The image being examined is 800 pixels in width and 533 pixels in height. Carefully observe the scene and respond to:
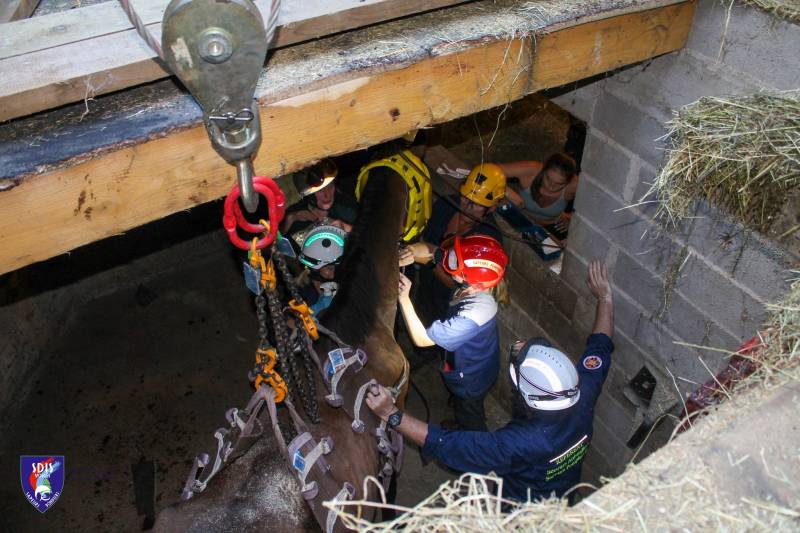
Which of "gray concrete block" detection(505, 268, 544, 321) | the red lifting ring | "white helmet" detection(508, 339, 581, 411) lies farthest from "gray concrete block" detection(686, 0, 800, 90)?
"gray concrete block" detection(505, 268, 544, 321)

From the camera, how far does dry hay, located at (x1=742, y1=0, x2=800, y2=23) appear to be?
115 inches

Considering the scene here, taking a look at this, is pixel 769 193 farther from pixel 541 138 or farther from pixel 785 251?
pixel 541 138

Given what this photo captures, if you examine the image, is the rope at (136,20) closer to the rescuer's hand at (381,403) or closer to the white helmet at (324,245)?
the rescuer's hand at (381,403)

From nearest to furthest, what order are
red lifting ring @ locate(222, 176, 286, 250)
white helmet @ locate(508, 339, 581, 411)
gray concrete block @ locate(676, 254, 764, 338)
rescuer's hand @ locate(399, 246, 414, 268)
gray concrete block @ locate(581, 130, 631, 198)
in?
red lifting ring @ locate(222, 176, 286, 250) → gray concrete block @ locate(676, 254, 764, 338) → white helmet @ locate(508, 339, 581, 411) → gray concrete block @ locate(581, 130, 631, 198) → rescuer's hand @ locate(399, 246, 414, 268)

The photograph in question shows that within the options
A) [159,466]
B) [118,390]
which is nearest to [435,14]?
[159,466]

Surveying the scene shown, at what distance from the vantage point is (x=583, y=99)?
4.19 meters

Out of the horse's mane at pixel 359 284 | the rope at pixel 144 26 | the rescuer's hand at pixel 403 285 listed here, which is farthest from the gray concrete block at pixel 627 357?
the rope at pixel 144 26

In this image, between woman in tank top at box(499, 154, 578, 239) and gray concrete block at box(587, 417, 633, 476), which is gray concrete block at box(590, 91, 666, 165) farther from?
gray concrete block at box(587, 417, 633, 476)

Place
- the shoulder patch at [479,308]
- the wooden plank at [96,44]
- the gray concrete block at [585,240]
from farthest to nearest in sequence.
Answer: the shoulder patch at [479,308], the gray concrete block at [585,240], the wooden plank at [96,44]

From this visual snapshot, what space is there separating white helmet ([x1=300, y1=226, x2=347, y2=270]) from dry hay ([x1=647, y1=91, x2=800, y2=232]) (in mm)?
2525

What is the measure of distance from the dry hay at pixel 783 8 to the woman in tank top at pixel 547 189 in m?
2.61

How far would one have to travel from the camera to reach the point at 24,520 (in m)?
5.33

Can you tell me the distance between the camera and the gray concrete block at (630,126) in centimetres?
373

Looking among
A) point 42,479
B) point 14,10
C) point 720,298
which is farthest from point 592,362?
point 42,479
